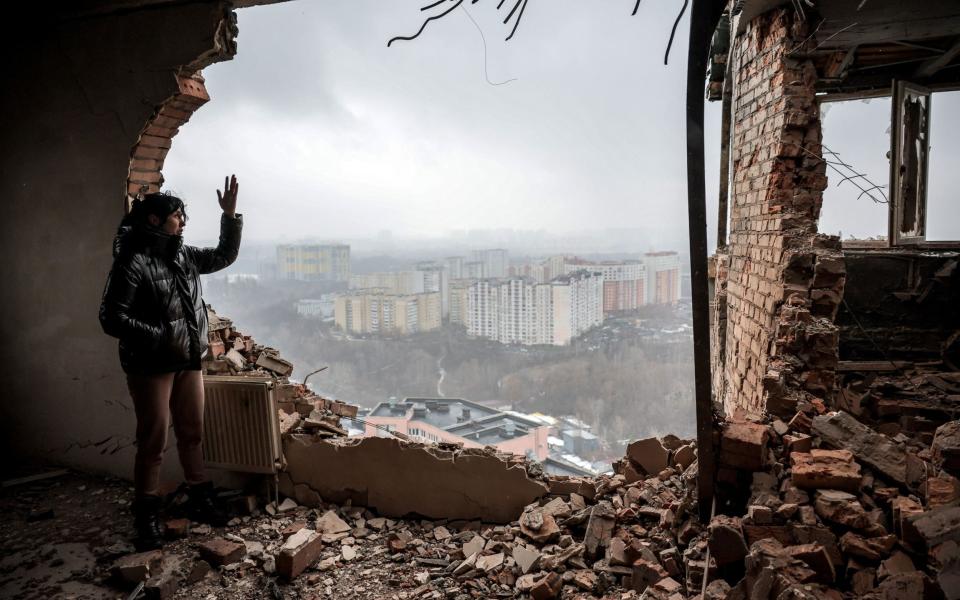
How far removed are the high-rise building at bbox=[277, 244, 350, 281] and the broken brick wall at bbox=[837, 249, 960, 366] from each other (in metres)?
5.58

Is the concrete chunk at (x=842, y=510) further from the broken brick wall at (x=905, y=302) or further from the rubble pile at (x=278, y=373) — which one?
the broken brick wall at (x=905, y=302)

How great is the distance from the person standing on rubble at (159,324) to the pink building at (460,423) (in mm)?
1120

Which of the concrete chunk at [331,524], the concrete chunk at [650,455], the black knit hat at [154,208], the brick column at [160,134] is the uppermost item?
the brick column at [160,134]

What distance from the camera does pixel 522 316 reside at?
224 inches

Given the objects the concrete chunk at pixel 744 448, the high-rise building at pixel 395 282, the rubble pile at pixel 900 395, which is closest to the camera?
Result: the concrete chunk at pixel 744 448

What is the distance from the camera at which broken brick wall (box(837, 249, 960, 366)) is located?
4910 mm

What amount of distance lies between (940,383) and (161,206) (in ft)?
18.8

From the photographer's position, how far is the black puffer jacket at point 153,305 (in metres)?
2.53

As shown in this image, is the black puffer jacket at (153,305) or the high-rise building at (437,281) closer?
the black puffer jacket at (153,305)

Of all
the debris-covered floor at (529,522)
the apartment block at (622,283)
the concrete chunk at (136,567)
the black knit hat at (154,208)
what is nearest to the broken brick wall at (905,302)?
the debris-covered floor at (529,522)

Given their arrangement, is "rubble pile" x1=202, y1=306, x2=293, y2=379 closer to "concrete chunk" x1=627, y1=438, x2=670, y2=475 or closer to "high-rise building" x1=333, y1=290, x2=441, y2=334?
"high-rise building" x1=333, y1=290, x2=441, y2=334

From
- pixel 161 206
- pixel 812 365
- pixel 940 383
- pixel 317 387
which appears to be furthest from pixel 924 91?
pixel 161 206

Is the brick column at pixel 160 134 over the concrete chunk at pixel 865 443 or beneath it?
over

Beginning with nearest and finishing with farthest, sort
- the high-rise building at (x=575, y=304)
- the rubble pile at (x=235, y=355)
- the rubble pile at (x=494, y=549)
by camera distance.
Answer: the rubble pile at (x=494, y=549), the rubble pile at (x=235, y=355), the high-rise building at (x=575, y=304)
